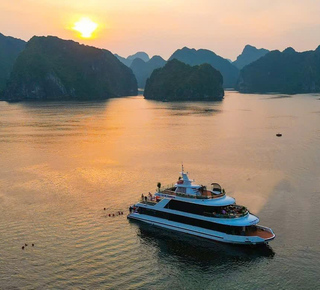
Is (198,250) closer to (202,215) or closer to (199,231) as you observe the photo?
(199,231)

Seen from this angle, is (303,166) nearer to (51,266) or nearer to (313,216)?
(313,216)

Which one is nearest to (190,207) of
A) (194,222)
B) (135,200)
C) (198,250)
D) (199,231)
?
(194,222)

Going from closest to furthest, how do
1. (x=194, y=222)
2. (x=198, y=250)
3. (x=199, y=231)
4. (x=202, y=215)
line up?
(x=198, y=250)
(x=199, y=231)
(x=202, y=215)
(x=194, y=222)

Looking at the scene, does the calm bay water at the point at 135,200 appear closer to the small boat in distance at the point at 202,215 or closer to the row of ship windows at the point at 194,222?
the small boat in distance at the point at 202,215

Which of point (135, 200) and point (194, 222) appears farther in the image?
point (135, 200)

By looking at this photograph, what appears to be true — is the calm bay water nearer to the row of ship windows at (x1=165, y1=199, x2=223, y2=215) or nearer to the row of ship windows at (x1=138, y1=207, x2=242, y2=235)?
the row of ship windows at (x1=138, y1=207, x2=242, y2=235)

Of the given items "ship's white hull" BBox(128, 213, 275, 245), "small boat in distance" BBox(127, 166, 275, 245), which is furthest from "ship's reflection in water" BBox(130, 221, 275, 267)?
"small boat in distance" BBox(127, 166, 275, 245)
